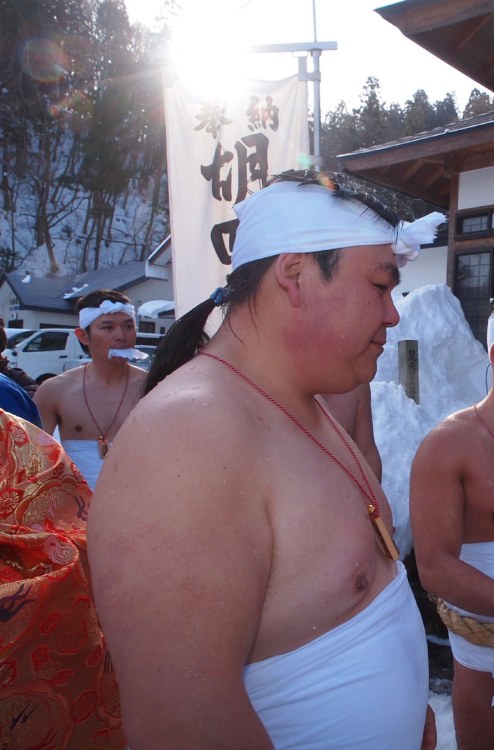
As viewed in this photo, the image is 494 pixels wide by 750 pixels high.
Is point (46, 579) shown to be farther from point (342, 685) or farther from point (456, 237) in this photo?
point (456, 237)

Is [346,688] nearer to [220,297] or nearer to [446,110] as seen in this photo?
[220,297]

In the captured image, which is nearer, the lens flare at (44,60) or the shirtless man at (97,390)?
the shirtless man at (97,390)

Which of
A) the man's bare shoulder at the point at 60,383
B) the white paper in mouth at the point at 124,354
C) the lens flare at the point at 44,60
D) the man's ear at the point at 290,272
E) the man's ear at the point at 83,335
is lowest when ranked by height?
the man's bare shoulder at the point at 60,383

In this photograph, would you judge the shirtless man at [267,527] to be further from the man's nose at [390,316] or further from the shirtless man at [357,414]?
the shirtless man at [357,414]

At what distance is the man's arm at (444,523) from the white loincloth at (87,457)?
90.7 inches

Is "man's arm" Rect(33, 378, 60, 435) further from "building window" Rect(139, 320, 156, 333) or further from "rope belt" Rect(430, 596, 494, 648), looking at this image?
"building window" Rect(139, 320, 156, 333)

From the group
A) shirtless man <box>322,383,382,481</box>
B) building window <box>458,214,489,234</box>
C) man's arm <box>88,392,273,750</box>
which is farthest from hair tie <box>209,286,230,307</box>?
building window <box>458,214,489,234</box>

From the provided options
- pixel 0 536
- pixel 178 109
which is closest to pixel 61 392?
pixel 178 109

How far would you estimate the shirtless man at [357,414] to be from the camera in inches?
137

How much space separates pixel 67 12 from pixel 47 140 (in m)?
6.21

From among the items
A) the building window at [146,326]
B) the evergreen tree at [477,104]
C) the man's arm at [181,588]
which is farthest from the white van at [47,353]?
the evergreen tree at [477,104]

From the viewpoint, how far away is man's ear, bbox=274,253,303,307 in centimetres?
123

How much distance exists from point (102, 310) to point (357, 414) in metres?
1.79

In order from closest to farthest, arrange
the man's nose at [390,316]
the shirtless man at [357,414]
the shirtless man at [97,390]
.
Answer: the man's nose at [390,316], the shirtless man at [357,414], the shirtless man at [97,390]
